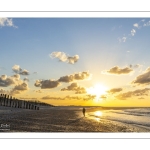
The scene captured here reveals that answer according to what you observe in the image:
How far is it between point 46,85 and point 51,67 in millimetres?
1007
